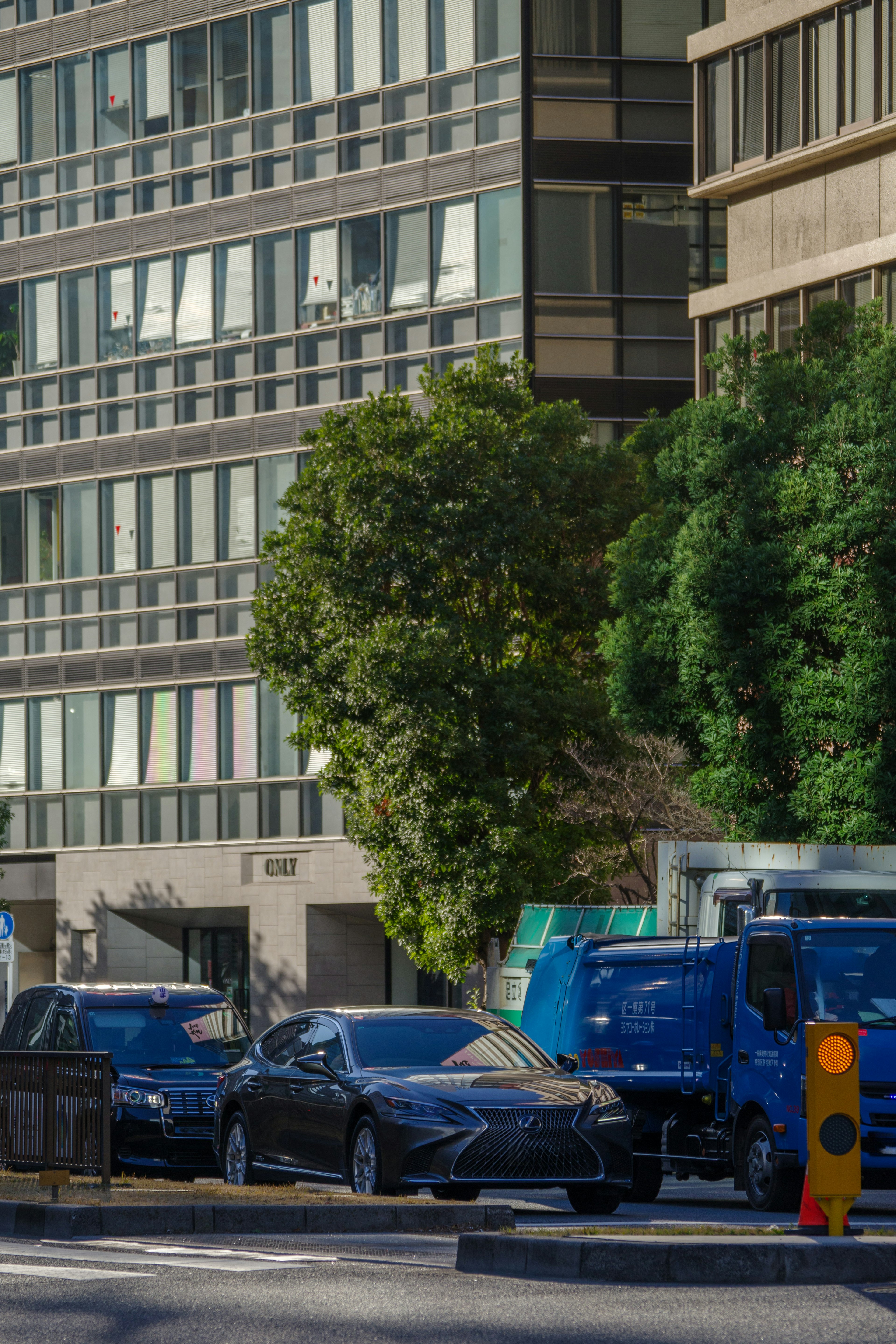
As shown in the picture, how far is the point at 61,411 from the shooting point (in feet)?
148

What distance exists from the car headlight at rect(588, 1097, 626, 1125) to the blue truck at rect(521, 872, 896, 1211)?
1.16 meters

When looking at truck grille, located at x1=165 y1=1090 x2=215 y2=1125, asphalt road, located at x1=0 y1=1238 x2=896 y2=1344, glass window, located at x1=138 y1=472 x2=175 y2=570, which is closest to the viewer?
asphalt road, located at x1=0 y1=1238 x2=896 y2=1344

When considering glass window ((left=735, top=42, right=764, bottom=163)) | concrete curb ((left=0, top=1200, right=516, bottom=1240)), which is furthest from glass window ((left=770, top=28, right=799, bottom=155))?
concrete curb ((left=0, top=1200, right=516, bottom=1240))

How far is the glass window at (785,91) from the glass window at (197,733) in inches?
600

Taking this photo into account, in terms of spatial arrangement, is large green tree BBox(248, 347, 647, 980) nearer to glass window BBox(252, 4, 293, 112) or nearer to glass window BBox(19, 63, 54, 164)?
glass window BBox(252, 4, 293, 112)

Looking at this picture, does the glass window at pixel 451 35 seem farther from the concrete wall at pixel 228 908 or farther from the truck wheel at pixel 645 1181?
the truck wheel at pixel 645 1181

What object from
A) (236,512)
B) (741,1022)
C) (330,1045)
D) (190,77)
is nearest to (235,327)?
(236,512)

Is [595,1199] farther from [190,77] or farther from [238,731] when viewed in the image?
[190,77]

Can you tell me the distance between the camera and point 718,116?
113 ft

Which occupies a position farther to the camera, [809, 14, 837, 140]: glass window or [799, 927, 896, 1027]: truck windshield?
[809, 14, 837, 140]: glass window

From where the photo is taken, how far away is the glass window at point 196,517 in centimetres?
4291

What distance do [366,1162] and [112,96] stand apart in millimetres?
33382

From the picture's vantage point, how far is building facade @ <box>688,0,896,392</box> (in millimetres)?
31562

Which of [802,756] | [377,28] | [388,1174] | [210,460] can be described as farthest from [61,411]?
[388,1174]
